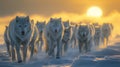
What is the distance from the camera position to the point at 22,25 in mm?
20047

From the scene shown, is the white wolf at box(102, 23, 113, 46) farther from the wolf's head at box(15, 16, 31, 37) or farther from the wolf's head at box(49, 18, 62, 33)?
the wolf's head at box(15, 16, 31, 37)

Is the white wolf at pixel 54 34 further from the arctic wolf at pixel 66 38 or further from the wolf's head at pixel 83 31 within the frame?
the wolf's head at pixel 83 31

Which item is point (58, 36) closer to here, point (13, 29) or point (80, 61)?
point (13, 29)

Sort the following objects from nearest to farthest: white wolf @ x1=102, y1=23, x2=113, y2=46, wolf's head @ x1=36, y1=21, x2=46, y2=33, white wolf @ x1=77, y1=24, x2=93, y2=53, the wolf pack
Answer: the wolf pack → white wolf @ x1=77, y1=24, x2=93, y2=53 → wolf's head @ x1=36, y1=21, x2=46, y2=33 → white wolf @ x1=102, y1=23, x2=113, y2=46

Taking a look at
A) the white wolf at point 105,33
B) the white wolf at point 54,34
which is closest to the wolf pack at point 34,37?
the white wolf at point 54,34

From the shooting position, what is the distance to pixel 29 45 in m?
22.2

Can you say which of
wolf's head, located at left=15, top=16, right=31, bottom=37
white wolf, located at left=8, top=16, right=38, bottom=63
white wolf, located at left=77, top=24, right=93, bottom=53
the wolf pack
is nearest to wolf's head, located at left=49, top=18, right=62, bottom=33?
the wolf pack

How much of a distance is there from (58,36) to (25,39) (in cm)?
370

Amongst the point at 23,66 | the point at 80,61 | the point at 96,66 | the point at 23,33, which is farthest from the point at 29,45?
the point at 96,66

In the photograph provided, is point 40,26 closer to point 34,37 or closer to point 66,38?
point 66,38

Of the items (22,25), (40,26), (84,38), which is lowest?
(84,38)

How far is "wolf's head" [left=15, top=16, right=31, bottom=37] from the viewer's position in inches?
789

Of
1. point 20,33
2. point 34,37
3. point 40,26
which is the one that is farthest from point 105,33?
point 20,33

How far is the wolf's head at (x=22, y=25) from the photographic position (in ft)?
65.8
